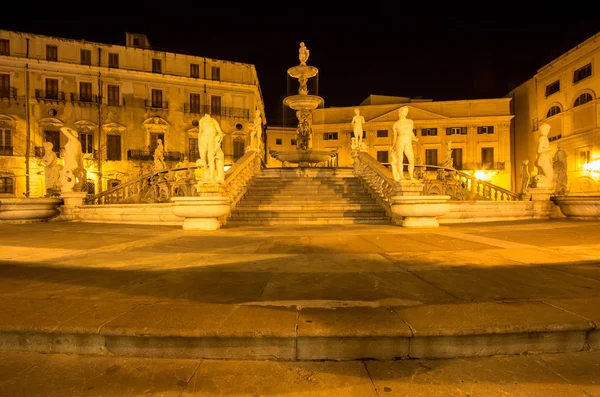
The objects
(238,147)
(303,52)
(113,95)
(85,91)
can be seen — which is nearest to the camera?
(303,52)

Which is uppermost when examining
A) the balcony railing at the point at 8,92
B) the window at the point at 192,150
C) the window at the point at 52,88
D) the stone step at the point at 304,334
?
the window at the point at 52,88

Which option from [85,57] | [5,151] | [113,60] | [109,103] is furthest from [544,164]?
[5,151]

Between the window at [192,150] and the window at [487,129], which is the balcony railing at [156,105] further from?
the window at [487,129]

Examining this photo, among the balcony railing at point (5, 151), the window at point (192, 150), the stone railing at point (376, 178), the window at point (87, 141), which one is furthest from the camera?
the window at point (192, 150)

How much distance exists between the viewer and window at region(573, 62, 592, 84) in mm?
29308

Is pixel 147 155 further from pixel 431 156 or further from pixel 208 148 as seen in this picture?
pixel 431 156

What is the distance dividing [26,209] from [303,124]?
12.7 metres

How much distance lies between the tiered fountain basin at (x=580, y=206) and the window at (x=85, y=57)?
122ft

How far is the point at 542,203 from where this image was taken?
11242mm

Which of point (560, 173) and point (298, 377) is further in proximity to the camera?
point (560, 173)

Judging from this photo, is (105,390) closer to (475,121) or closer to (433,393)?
(433,393)

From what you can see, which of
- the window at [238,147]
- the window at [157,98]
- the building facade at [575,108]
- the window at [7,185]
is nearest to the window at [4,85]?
the window at [7,185]

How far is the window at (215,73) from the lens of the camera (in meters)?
36.4

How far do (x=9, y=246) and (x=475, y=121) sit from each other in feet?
153
